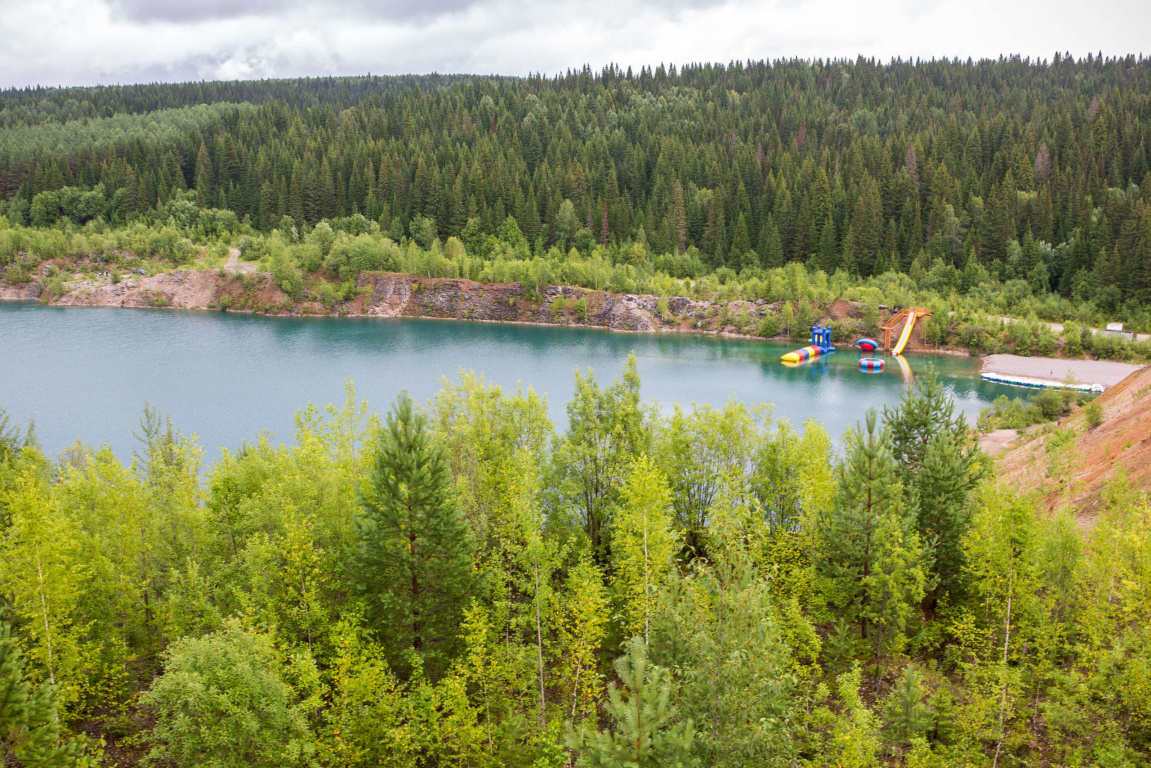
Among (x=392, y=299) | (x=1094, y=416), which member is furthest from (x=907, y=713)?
(x=392, y=299)

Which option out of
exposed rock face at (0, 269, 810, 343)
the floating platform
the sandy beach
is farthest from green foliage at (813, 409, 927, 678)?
exposed rock face at (0, 269, 810, 343)

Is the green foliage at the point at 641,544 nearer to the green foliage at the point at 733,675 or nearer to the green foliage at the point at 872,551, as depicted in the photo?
the green foliage at the point at 872,551

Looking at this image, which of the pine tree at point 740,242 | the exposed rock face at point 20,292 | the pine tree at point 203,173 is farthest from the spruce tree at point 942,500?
the pine tree at point 203,173

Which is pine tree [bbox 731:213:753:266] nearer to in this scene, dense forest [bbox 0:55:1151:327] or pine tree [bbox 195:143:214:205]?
dense forest [bbox 0:55:1151:327]

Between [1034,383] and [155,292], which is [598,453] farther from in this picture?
[155,292]

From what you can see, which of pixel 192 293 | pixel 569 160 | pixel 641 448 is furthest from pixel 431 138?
pixel 641 448
